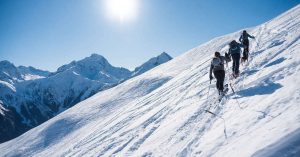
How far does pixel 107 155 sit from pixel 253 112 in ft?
28.2

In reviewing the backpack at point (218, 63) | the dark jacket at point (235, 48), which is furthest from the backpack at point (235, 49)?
the backpack at point (218, 63)

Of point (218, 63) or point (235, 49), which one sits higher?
point (235, 49)

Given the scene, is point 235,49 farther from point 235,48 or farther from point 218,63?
point 218,63

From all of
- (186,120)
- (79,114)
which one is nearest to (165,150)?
(186,120)

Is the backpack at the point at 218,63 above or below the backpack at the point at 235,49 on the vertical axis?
below

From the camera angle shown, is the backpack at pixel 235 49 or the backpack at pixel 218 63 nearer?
the backpack at pixel 218 63

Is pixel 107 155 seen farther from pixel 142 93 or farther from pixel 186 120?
pixel 142 93

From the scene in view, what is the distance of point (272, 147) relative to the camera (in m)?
7.79

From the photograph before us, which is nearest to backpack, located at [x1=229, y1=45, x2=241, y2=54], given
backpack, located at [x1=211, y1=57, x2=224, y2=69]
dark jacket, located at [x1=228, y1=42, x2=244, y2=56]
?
dark jacket, located at [x1=228, y1=42, x2=244, y2=56]

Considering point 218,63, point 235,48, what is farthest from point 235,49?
point 218,63

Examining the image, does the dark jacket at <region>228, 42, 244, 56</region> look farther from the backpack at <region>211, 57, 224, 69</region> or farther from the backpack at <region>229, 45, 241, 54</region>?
the backpack at <region>211, 57, 224, 69</region>

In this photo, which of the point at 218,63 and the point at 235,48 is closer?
the point at 218,63

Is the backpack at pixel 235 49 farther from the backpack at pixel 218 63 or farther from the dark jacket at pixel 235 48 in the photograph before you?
the backpack at pixel 218 63

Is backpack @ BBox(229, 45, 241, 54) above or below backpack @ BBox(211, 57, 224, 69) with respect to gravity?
above
